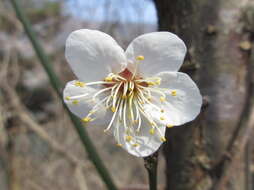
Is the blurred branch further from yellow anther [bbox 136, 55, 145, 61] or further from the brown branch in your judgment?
the brown branch

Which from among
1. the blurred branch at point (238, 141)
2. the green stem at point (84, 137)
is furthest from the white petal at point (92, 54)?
the blurred branch at point (238, 141)

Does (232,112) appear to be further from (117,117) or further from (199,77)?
(117,117)

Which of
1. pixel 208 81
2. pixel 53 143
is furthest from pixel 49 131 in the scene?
pixel 208 81

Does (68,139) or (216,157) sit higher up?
(216,157)

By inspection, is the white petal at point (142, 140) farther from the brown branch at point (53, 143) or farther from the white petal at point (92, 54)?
the brown branch at point (53, 143)

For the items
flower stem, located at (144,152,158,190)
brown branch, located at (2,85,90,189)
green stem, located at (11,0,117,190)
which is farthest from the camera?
brown branch, located at (2,85,90,189)

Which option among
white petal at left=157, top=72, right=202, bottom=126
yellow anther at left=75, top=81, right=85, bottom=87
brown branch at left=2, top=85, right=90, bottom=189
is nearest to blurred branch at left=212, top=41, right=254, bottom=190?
white petal at left=157, top=72, right=202, bottom=126

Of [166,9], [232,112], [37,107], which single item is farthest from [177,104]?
[37,107]
